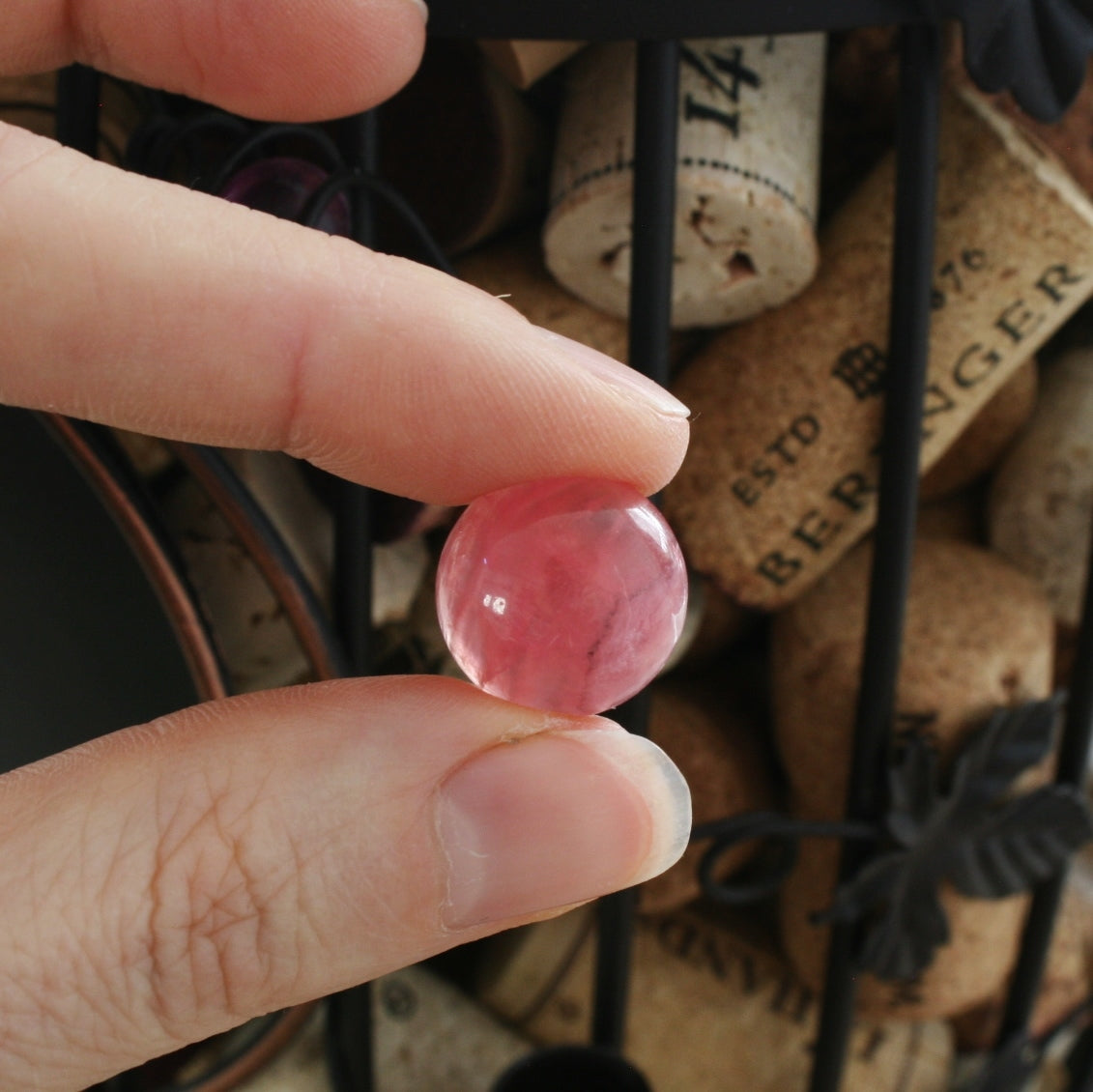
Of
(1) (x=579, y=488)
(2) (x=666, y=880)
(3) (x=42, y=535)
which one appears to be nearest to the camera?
(1) (x=579, y=488)

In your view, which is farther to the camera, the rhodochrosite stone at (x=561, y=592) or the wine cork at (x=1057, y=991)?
the wine cork at (x=1057, y=991)

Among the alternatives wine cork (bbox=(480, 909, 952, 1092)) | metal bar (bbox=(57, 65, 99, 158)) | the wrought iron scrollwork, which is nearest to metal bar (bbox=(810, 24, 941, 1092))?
the wrought iron scrollwork

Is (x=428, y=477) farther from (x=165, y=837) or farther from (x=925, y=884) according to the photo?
(x=925, y=884)

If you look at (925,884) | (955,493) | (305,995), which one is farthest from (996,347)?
(305,995)

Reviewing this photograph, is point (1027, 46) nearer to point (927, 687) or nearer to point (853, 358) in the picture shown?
point (853, 358)

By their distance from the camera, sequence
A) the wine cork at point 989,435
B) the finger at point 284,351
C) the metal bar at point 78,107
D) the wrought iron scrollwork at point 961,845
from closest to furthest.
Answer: the finger at point 284,351
the metal bar at point 78,107
the wrought iron scrollwork at point 961,845
the wine cork at point 989,435

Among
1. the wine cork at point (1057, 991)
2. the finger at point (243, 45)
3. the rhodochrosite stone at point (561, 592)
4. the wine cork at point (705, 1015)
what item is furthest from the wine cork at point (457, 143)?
the wine cork at point (1057, 991)

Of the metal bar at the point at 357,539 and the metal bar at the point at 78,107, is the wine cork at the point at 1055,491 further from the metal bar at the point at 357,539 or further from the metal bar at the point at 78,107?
the metal bar at the point at 78,107
